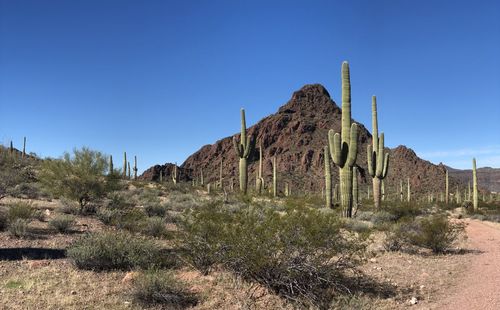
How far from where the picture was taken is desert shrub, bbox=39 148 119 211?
55.6ft

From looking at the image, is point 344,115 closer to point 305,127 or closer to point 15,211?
point 15,211

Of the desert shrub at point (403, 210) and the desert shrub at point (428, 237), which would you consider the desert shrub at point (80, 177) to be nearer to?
the desert shrub at point (428, 237)

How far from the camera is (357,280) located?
8680mm

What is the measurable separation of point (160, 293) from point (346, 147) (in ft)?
45.8

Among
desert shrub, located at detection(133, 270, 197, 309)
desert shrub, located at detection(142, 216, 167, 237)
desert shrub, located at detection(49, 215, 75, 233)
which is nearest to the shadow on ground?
desert shrub, located at detection(49, 215, 75, 233)

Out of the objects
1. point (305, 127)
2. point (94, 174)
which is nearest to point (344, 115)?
point (94, 174)

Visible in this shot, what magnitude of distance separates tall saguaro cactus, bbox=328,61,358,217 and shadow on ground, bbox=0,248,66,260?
12.3 meters

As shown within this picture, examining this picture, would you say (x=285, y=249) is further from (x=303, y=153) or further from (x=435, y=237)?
(x=303, y=153)

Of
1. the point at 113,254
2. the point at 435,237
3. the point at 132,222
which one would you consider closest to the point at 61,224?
the point at 132,222

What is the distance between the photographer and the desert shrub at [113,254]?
879 cm

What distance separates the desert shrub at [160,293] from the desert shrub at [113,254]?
4.59 feet

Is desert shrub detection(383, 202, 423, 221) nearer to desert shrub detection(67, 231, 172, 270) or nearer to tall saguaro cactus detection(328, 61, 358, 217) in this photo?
tall saguaro cactus detection(328, 61, 358, 217)

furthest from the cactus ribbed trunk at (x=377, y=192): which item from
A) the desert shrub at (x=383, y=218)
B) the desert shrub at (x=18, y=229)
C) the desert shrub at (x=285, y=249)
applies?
the desert shrub at (x=18, y=229)

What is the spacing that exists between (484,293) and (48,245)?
9651mm
